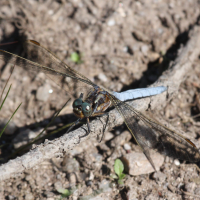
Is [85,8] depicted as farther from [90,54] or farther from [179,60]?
[179,60]

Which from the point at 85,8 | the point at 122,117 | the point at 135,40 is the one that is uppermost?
the point at 85,8

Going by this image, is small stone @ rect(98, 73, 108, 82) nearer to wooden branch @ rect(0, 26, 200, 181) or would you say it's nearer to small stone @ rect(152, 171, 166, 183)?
wooden branch @ rect(0, 26, 200, 181)

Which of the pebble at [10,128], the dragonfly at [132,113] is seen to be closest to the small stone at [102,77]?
the dragonfly at [132,113]

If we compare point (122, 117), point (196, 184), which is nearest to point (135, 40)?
point (122, 117)

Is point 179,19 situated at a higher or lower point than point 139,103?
higher

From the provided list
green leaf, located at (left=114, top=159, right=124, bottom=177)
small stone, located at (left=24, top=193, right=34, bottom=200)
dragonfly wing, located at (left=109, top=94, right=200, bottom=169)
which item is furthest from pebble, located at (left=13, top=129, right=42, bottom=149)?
dragonfly wing, located at (left=109, top=94, right=200, bottom=169)

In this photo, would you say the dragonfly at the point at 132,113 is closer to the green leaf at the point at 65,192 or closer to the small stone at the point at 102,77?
the small stone at the point at 102,77
